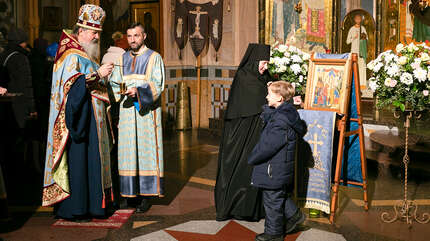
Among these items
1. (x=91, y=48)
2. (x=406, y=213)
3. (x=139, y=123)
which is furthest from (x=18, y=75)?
(x=406, y=213)

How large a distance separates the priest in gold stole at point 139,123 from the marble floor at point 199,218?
1.13 feet

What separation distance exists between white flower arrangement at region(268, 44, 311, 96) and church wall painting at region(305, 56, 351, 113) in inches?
7.0

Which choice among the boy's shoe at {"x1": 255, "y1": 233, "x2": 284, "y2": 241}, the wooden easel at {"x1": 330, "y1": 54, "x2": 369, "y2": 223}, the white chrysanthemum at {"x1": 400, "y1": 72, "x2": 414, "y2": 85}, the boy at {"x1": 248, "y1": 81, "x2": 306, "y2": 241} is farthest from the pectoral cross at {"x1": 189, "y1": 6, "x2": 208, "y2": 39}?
the boy's shoe at {"x1": 255, "y1": 233, "x2": 284, "y2": 241}

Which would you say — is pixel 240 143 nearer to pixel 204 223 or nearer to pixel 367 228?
pixel 204 223

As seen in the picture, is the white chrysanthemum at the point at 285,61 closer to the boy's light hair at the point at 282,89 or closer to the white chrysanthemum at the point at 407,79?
the boy's light hair at the point at 282,89

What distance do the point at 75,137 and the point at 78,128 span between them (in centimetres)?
9

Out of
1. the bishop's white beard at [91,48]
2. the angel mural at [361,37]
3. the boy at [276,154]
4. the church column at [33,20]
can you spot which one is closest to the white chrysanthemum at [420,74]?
the boy at [276,154]

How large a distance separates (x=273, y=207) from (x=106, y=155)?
1.87 meters

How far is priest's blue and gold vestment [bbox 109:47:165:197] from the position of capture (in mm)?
5758

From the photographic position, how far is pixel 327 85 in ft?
18.4

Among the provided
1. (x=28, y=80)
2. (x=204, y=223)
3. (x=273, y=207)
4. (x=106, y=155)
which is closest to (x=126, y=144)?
(x=106, y=155)

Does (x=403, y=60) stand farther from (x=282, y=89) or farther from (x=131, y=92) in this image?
(x=131, y=92)

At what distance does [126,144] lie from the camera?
577cm

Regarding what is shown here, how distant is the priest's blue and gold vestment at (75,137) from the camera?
5352 millimetres
